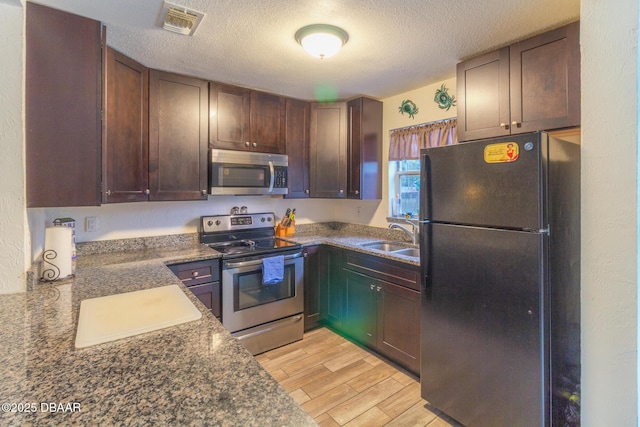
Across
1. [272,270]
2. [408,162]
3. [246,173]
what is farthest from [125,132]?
[408,162]

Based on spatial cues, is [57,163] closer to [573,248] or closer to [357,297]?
[357,297]

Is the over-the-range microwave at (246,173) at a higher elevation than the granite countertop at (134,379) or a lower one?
higher

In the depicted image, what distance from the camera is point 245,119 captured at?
9.40ft

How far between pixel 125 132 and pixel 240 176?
0.93m

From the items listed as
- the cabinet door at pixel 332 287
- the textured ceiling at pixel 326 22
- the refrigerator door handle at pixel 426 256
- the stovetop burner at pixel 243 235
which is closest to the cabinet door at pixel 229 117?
the textured ceiling at pixel 326 22

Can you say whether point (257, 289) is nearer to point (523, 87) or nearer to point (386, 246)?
point (386, 246)

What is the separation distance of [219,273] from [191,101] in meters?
1.39

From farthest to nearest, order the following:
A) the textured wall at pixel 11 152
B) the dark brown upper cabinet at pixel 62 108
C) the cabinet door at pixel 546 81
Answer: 1. the cabinet door at pixel 546 81
2. the dark brown upper cabinet at pixel 62 108
3. the textured wall at pixel 11 152

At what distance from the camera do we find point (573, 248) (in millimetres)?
1686

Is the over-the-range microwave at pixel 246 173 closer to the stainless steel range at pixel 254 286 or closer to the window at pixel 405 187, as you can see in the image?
the stainless steel range at pixel 254 286

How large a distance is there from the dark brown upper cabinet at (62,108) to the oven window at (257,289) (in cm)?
118

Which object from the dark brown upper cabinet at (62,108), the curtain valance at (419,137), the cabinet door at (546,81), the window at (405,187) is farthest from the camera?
the window at (405,187)

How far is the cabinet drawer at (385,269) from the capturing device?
7.52 ft

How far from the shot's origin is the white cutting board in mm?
1083
